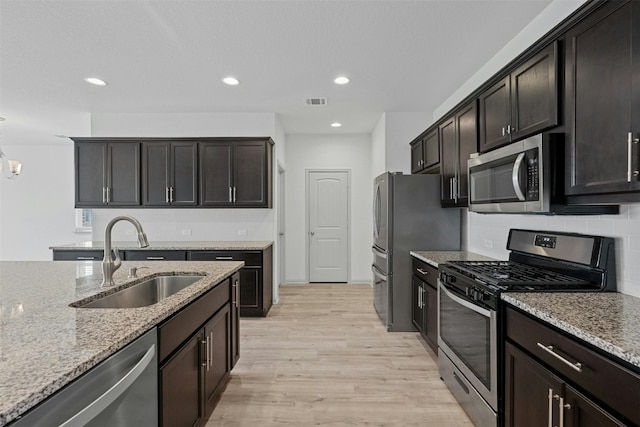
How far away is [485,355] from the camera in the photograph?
1.79m

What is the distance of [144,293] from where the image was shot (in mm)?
2004

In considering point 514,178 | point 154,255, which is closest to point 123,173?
point 154,255

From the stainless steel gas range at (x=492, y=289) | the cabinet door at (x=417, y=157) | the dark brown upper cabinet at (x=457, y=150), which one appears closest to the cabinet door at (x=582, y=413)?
the stainless steel gas range at (x=492, y=289)

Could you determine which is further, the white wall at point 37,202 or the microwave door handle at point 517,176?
the white wall at point 37,202

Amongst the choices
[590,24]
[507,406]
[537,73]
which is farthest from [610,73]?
[507,406]

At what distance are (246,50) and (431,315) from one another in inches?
110

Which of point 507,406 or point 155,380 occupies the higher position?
point 155,380

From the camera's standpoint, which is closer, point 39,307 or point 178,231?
point 39,307

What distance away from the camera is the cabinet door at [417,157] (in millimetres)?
3949

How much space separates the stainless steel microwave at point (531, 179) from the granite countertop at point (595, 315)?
444 mm

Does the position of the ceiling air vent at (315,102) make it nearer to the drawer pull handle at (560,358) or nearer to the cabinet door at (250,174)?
the cabinet door at (250,174)

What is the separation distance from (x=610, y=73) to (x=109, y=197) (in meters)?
4.90

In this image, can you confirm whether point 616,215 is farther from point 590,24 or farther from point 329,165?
point 329,165

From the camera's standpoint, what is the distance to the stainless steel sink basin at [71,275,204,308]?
167cm
